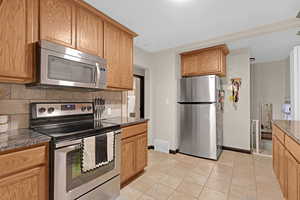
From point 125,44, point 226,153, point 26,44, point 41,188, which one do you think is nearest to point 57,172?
point 41,188

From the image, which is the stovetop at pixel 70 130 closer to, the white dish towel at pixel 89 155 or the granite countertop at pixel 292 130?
the white dish towel at pixel 89 155

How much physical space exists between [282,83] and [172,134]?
376 cm

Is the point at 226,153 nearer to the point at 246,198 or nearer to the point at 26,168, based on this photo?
the point at 246,198

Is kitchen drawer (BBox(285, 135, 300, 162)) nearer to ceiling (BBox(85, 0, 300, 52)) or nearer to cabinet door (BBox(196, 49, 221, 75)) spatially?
ceiling (BBox(85, 0, 300, 52))

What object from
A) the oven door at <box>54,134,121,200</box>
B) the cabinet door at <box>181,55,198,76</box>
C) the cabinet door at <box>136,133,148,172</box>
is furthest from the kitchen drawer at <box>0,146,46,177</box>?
the cabinet door at <box>181,55,198,76</box>

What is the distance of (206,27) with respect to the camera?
2.48m

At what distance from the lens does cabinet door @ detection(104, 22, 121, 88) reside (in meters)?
2.14

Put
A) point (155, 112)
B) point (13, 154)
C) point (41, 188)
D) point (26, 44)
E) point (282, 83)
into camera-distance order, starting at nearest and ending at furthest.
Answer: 1. point (13, 154)
2. point (41, 188)
3. point (26, 44)
4. point (155, 112)
5. point (282, 83)

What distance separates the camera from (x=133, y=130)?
2211 mm

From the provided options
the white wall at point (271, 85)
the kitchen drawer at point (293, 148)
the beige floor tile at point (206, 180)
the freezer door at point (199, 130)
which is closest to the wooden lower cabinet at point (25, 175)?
the beige floor tile at point (206, 180)

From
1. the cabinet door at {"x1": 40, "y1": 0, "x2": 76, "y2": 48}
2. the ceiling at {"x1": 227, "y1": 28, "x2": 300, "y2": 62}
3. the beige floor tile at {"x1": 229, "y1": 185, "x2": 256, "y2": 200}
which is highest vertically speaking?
the ceiling at {"x1": 227, "y1": 28, "x2": 300, "y2": 62}

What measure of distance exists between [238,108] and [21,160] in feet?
12.9

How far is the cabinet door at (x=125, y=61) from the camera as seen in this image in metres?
2.38

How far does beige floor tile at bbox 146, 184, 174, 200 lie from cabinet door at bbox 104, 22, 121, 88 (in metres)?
1.58
